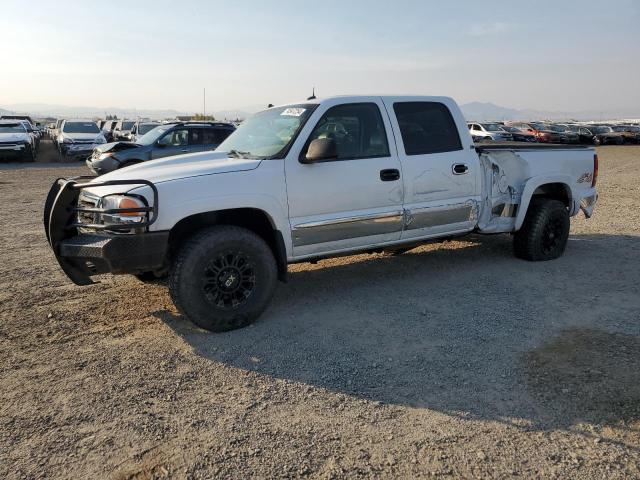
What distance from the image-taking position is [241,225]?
470cm

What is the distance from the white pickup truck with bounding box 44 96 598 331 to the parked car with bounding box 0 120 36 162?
20303 millimetres

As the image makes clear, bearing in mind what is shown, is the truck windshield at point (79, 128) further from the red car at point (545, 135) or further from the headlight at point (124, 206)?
the red car at point (545, 135)

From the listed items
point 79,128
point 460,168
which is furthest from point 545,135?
point 460,168

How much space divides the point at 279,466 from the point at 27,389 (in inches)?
71.7

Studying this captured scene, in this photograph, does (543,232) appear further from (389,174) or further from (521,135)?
(521,135)

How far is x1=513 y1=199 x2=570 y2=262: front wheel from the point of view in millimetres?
6480

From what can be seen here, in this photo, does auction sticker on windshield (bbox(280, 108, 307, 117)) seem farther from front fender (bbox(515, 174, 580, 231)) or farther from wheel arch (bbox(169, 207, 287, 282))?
front fender (bbox(515, 174, 580, 231))

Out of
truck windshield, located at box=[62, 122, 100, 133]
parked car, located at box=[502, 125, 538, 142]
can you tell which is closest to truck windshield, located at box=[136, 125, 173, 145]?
truck windshield, located at box=[62, 122, 100, 133]

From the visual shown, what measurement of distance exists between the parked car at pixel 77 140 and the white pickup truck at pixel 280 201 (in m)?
19.9

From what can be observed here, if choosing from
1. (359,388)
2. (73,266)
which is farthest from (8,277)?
(359,388)

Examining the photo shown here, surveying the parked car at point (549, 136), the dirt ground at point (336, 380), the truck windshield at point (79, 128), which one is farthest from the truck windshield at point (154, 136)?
the parked car at point (549, 136)

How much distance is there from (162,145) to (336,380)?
11193 mm

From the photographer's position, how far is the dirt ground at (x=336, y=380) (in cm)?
279

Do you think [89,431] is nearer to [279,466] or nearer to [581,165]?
[279,466]
